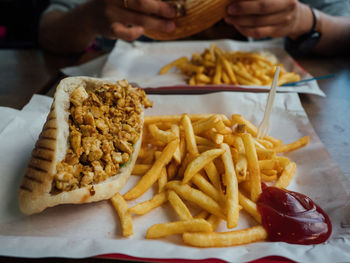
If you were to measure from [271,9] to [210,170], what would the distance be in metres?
2.14

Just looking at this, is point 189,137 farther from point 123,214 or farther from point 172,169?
point 123,214

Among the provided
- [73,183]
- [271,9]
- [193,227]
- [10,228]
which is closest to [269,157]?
[193,227]

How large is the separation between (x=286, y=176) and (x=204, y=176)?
18.5 inches

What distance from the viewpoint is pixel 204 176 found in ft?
5.70

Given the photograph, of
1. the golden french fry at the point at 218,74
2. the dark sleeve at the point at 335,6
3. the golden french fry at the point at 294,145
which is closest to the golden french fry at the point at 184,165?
the golden french fry at the point at 294,145

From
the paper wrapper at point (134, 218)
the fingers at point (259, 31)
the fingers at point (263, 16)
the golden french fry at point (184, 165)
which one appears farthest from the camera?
the fingers at point (259, 31)

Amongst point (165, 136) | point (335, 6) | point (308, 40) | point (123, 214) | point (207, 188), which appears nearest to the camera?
point (123, 214)

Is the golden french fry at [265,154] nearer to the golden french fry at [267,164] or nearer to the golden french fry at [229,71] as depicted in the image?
the golden french fry at [267,164]

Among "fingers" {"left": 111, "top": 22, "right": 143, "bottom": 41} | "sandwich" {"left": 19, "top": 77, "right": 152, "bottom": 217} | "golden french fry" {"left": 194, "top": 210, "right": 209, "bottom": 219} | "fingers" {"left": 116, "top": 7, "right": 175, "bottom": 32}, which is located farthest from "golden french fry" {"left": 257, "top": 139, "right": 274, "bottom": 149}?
"fingers" {"left": 111, "top": 22, "right": 143, "bottom": 41}

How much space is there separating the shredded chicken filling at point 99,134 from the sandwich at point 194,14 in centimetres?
127

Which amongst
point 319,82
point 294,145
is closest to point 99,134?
point 294,145

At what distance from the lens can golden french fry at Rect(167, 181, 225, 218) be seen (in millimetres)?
1490

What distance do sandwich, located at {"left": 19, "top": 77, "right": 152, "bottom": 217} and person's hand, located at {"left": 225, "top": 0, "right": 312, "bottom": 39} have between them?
169 centimetres

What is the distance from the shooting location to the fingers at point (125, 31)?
3104 mm
